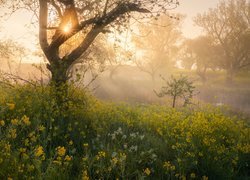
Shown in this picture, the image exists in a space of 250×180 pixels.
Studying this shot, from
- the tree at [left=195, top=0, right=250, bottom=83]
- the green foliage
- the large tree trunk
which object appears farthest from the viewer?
the tree at [left=195, top=0, right=250, bottom=83]

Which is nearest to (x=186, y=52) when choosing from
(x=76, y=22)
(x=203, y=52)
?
(x=203, y=52)

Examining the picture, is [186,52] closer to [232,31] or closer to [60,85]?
[232,31]

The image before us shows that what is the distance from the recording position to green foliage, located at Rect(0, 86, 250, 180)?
573cm

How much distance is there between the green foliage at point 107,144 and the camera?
226 inches

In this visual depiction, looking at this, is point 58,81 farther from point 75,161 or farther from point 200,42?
point 200,42

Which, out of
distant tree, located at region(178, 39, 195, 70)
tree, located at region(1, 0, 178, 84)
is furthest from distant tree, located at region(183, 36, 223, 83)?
tree, located at region(1, 0, 178, 84)

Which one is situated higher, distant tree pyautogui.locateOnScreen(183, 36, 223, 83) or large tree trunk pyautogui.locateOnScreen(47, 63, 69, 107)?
distant tree pyautogui.locateOnScreen(183, 36, 223, 83)

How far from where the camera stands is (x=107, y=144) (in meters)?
7.50

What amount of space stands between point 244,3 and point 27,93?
165ft

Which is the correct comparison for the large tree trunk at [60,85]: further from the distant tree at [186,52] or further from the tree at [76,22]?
the distant tree at [186,52]

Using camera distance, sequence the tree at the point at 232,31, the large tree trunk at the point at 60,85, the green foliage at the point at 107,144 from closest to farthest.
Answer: the green foliage at the point at 107,144
the large tree trunk at the point at 60,85
the tree at the point at 232,31

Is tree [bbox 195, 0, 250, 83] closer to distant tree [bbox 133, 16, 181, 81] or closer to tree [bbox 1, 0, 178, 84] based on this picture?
distant tree [bbox 133, 16, 181, 81]

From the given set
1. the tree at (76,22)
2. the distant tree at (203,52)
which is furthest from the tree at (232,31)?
the tree at (76,22)

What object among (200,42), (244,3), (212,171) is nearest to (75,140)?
Result: (212,171)
